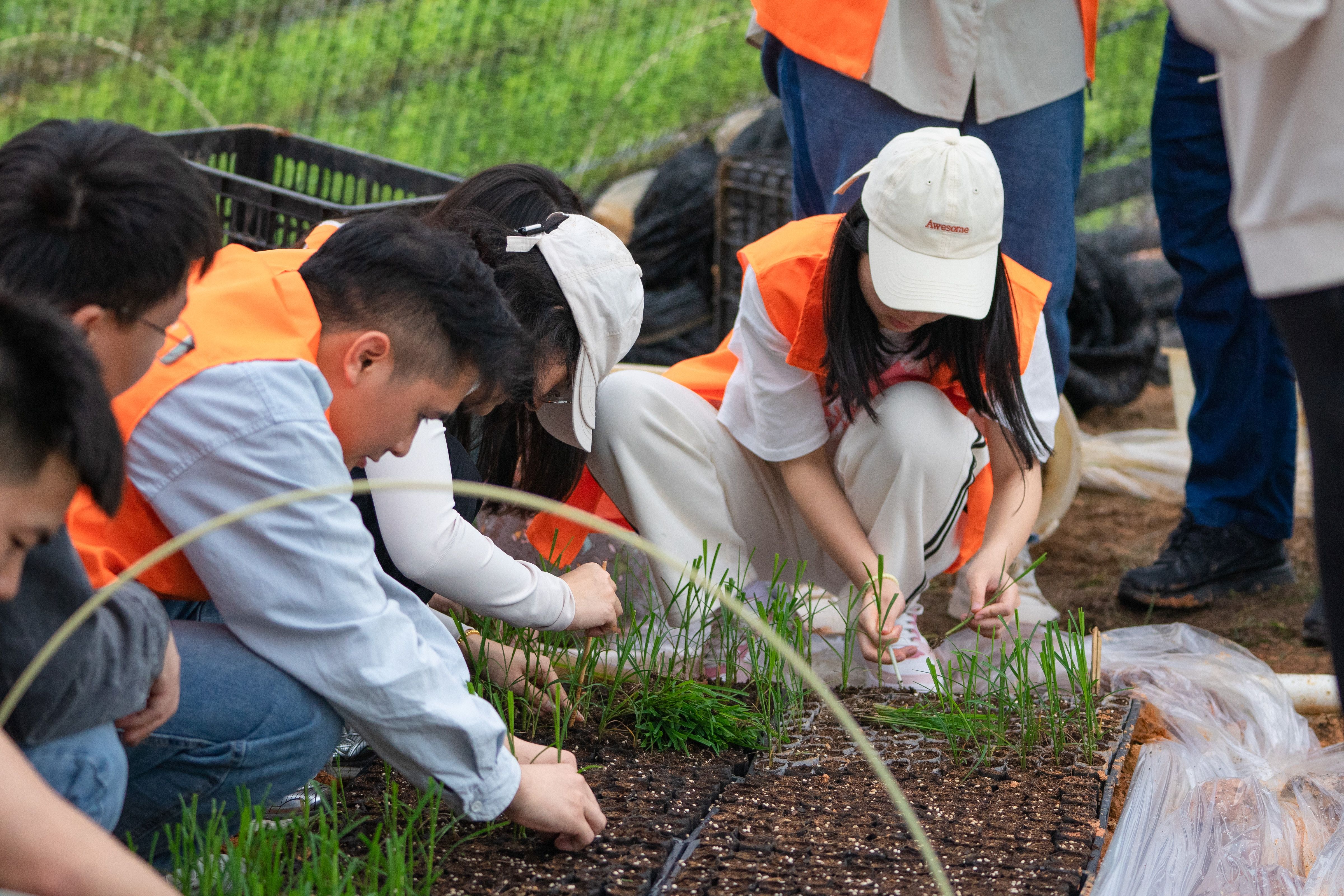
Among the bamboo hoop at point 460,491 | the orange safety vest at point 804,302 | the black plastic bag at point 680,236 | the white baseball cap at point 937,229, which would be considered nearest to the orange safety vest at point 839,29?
the orange safety vest at point 804,302

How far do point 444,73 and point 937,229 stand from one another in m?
4.80

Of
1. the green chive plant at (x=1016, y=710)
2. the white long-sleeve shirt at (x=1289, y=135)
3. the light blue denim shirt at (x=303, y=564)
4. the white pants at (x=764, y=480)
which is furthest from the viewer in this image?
the white pants at (x=764, y=480)

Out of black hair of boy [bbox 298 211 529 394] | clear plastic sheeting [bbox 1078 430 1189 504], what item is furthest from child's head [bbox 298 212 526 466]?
clear plastic sheeting [bbox 1078 430 1189 504]

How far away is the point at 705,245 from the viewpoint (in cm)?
452

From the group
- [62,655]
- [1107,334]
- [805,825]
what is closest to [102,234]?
[62,655]

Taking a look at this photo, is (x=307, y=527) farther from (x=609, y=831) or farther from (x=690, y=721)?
(x=690, y=721)

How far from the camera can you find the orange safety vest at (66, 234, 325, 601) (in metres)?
1.41

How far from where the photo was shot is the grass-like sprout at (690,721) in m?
1.96

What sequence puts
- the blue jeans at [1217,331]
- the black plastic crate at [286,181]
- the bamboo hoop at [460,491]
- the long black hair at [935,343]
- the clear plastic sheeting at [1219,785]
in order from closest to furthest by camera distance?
the bamboo hoop at [460,491], the clear plastic sheeting at [1219,785], the long black hair at [935,343], the black plastic crate at [286,181], the blue jeans at [1217,331]

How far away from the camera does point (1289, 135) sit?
1.21m

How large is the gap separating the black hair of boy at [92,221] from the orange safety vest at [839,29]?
5.01 feet

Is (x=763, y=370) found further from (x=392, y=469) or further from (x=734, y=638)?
(x=392, y=469)

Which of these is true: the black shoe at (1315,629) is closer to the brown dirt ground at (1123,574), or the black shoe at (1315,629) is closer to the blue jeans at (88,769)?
the brown dirt ground at (1123,574)

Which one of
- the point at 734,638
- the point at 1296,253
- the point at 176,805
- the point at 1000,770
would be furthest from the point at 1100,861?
the point at 176,805
